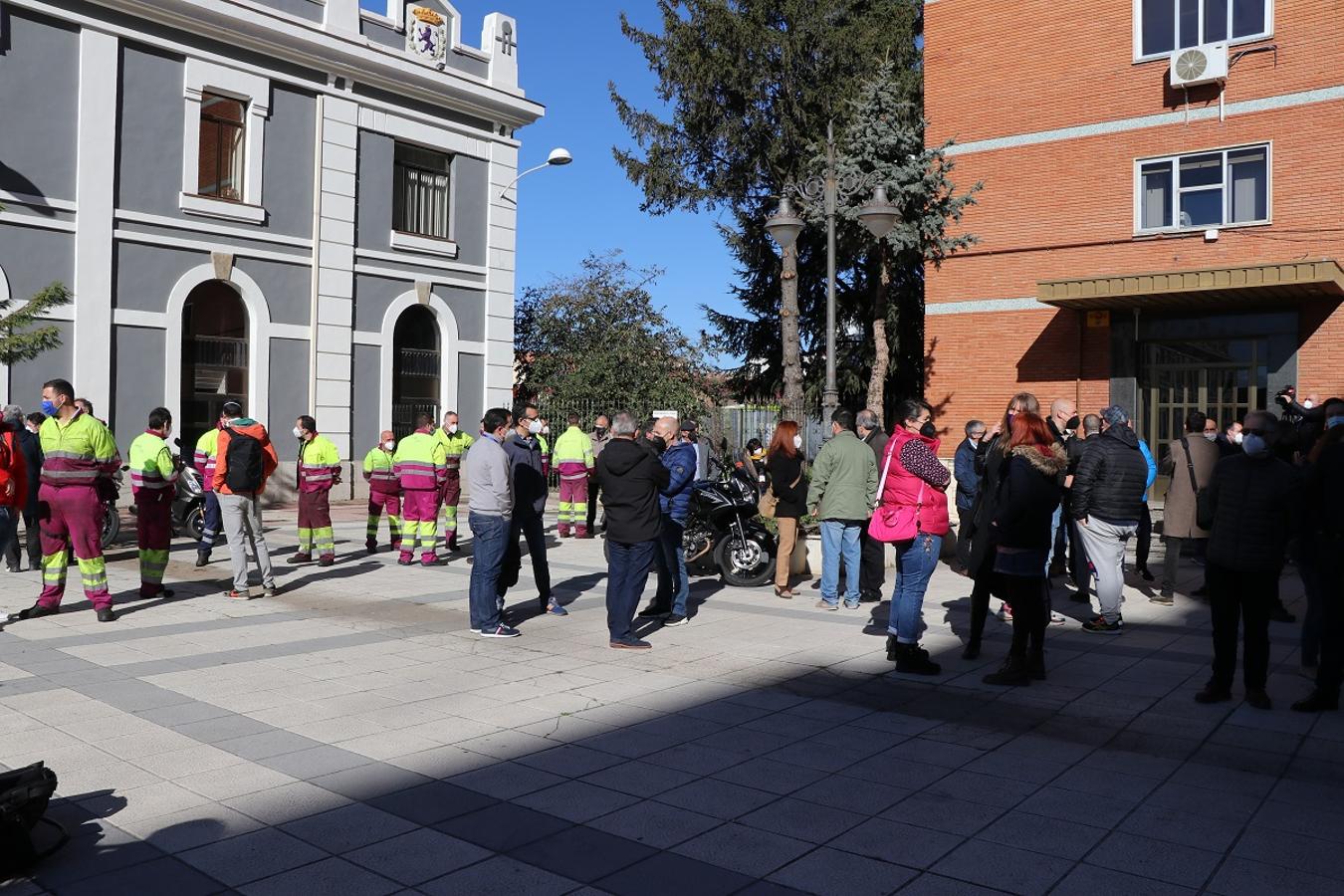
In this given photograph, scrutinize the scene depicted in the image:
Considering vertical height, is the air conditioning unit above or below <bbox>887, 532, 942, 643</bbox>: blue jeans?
above

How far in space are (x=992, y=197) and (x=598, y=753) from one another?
737 inches

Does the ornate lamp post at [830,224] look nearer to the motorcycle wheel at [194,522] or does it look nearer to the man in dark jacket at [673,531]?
the man in dark jacket at [673,531]

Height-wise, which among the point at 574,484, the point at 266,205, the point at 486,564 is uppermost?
the point at 266,205

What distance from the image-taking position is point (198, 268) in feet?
63.5

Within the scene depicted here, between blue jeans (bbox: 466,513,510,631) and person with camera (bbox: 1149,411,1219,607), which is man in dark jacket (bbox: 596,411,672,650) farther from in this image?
person with camera (bbox: 1149,411,1219,607)

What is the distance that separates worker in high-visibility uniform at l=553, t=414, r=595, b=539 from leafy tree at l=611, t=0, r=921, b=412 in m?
8.04

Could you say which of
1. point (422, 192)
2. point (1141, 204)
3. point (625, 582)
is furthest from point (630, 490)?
point (422, 192)

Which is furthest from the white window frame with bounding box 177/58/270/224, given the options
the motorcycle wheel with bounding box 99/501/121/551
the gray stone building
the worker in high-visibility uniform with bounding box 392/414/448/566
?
the worker in high-visibility uniform with bounding box 392/414/448/566

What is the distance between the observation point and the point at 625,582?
27.4 ft

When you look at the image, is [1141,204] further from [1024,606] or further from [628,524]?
[628,524]

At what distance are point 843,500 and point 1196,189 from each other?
13.3 m

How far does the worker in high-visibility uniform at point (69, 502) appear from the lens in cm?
896

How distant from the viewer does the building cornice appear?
18.5 m

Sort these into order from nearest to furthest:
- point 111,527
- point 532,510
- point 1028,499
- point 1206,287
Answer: point 1028,499, point 532,510, point 111,527, point 1206,287
